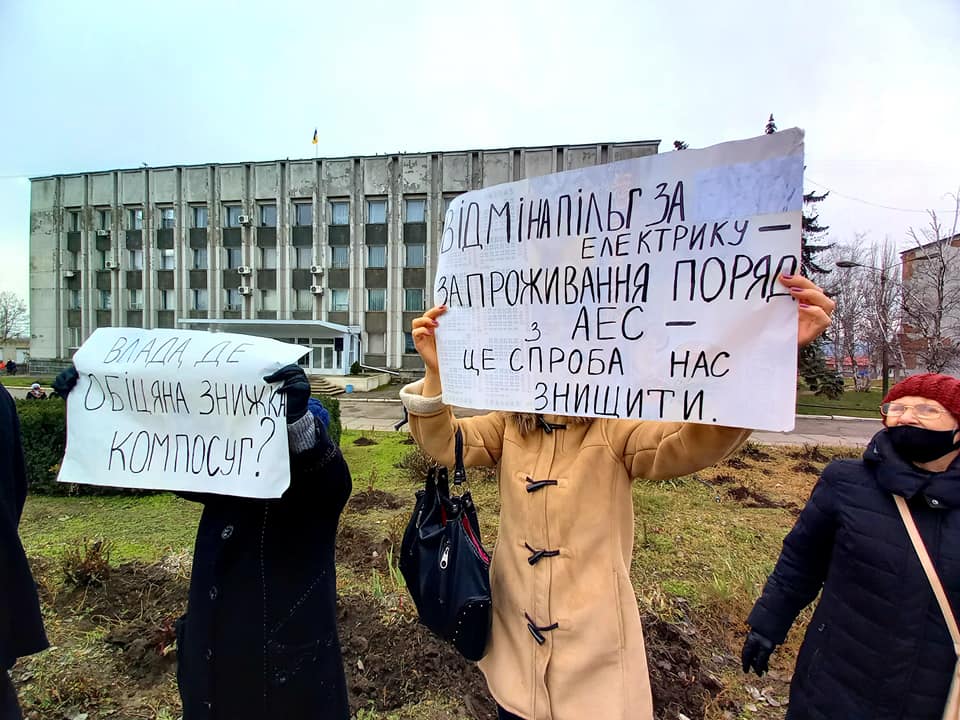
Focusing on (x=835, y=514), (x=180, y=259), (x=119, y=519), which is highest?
(x=180, y=259)

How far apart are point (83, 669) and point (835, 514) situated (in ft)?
12.9

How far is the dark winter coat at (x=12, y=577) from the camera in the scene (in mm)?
1785

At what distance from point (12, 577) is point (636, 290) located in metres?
2.57

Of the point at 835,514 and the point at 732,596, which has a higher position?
the point at 835,514

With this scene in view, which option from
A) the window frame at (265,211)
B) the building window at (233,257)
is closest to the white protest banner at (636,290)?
the window frame at (265,211)

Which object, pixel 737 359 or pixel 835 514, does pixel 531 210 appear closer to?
pixel 737 359

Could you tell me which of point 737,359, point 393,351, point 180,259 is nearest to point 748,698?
point 737,359

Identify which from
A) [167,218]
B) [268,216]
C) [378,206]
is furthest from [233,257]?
[378,206]

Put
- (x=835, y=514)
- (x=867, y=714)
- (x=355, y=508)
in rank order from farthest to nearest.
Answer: (x=355, y=508), (x=835, y=514), (x=867, y=714)

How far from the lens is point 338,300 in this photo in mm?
29953

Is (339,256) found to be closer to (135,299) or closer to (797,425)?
(135,299)

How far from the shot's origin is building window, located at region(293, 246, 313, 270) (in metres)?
30.0

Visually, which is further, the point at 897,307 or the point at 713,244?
the point at 897,307

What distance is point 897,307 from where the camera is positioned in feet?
45.4
